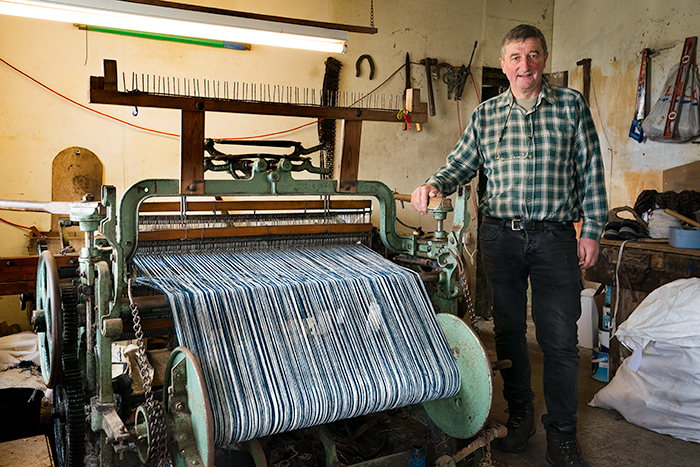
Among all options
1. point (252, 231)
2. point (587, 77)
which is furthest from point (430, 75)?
point (252, 231)

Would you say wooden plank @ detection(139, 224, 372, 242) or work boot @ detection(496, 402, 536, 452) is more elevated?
wooden plank @ detection(139, 224, 372, 242)

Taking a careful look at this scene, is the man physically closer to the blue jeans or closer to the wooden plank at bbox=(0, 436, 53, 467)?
the blue jeans

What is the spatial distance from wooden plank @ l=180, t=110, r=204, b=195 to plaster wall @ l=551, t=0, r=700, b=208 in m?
3.91

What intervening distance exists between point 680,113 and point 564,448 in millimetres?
2980

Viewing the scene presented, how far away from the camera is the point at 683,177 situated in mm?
4402

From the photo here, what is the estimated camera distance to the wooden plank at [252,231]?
2.49 m

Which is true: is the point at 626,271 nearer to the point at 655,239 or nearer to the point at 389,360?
the point at 655,239

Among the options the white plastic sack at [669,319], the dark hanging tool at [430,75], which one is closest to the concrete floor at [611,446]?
the white plastic sack at [669,319]

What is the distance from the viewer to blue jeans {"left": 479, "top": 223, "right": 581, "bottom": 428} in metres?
2.51

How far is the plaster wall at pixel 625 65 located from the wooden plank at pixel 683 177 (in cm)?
5

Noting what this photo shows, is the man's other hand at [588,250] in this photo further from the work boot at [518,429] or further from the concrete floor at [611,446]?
the concrete floor at [611,446]

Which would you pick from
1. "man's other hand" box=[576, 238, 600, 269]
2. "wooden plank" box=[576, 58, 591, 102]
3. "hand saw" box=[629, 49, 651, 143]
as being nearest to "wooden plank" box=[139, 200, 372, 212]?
"man's other hand" box=[576, 238, 600, 269]

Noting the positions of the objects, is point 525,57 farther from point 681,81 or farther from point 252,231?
point 681,81

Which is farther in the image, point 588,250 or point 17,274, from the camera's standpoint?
point 17,274
